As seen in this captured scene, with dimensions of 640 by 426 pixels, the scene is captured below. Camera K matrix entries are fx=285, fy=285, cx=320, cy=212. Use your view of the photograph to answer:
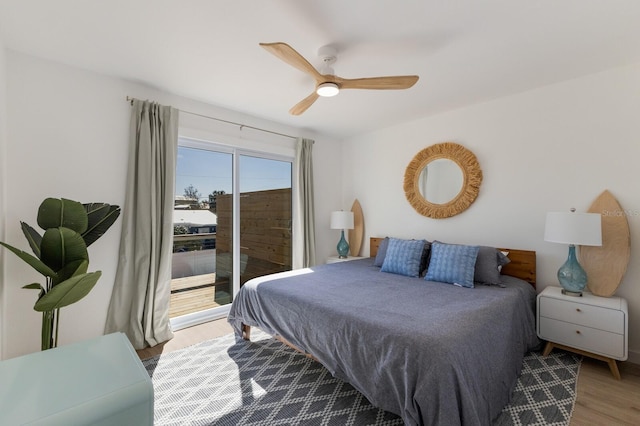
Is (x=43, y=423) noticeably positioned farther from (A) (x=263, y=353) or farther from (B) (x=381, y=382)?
(A) (x=263, y=353)

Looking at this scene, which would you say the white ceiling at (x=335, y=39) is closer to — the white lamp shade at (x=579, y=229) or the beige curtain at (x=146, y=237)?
the beige curtain at (x=146, y=237)

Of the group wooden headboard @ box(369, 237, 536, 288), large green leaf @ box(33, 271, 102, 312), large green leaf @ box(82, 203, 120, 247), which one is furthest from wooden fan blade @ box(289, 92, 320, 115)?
wooden headboard @ box(369, 237, 536, 288)

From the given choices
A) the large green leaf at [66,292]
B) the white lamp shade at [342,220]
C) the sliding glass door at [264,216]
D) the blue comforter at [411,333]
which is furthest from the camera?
the white lamp shade at [342,220]

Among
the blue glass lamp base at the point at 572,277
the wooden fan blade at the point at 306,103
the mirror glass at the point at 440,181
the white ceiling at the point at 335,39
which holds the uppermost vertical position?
the white ceiling at the point at 335,39

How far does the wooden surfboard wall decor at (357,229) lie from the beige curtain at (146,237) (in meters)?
2.63

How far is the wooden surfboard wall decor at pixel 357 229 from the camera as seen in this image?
4.45 m

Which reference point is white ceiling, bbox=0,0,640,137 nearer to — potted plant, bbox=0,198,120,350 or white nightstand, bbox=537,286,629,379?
potted plant, bbox=0,198,120,350

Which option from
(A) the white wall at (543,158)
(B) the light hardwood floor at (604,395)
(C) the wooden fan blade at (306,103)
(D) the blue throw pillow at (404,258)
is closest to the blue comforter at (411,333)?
(D) the blue throw pillow at (404,258)

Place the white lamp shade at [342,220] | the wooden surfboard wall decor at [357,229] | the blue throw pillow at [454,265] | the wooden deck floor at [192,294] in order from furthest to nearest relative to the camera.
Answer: the wooden surfboard wall decor at [357,229] < the white lamp shade at [342,220] < the wooden deck floor at [192,294] < the blue throw pillow at [454,265]

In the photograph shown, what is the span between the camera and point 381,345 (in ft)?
5.27

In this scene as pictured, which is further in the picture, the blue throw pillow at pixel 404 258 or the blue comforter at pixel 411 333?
the blue throw pillow at pixel 404 258

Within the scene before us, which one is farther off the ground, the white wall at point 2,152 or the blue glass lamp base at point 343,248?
the white wall at point 2,152

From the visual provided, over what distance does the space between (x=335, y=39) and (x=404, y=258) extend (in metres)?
2.18

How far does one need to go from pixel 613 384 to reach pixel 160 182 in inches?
162
